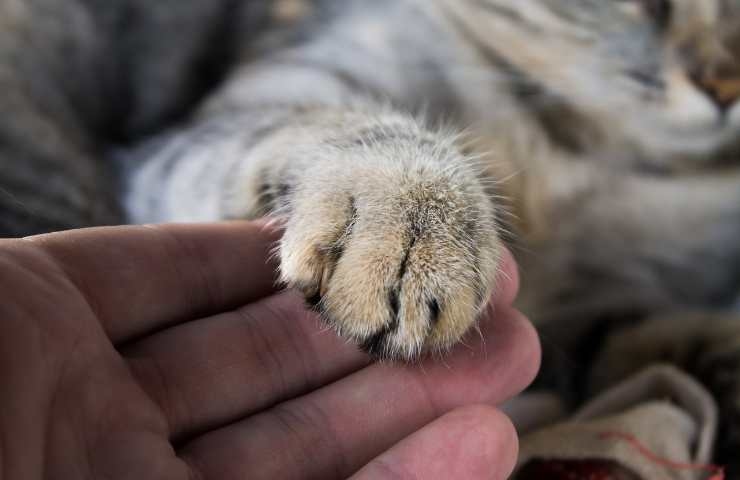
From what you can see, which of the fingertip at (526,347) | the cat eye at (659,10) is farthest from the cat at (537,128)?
the fingertip at (526,347)

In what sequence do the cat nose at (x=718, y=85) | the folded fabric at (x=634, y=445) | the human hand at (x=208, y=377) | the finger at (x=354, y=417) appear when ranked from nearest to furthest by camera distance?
the human hand at (x=208, y=377) → the finger at (x=354, y=417) → the folded fabric at (x=634, y=445) → the cat nose at (x=718, y=85)

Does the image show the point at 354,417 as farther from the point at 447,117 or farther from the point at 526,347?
the point at 447,117

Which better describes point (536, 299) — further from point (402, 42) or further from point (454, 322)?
point (454, 322)

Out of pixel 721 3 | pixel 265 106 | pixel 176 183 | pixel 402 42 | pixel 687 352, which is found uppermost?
pixel 721 3

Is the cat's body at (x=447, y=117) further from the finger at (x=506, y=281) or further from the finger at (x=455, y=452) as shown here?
the finger at (x=455, y=452)

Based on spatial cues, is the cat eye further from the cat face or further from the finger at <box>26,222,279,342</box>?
the finger at <box>26,222,279,342</box>

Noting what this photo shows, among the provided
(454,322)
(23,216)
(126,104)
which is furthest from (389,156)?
(126,104)

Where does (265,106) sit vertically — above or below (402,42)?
below
